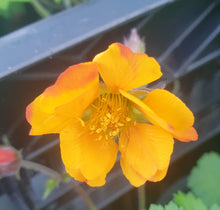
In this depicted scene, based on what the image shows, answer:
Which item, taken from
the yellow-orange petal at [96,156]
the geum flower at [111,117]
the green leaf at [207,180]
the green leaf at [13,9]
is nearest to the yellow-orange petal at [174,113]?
the geum flower at [111,117]

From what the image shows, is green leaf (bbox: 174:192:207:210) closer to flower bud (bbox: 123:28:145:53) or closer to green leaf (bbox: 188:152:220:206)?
green leaf (bbox: 188:152:220:206)

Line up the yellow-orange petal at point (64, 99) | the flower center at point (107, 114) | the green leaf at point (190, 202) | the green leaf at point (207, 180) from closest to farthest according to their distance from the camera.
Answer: the yellow-orange petal at point (64, 99)
the flower center at point (107, 114)
the green leaf at point (190, 202)
the green leaf at point (207, 180)

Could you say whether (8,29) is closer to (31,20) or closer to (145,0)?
(31,20)

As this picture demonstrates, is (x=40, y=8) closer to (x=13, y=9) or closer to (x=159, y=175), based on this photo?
(x=13, y=9)

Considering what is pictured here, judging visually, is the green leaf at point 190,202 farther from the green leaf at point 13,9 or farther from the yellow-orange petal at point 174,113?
the green leaf at point 13,9

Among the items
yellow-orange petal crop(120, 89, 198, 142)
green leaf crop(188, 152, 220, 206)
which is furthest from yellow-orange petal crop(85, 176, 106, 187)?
green leaf crop(188, 152, 220, 206)

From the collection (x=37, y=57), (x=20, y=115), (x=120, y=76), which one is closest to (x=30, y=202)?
(x=20, y=115)
